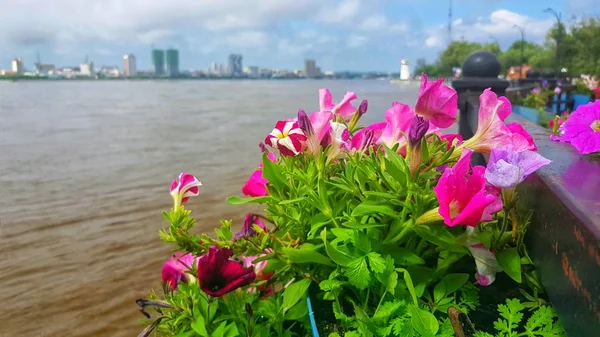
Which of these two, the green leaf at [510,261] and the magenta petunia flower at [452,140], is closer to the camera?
the green leaf at [510,261]

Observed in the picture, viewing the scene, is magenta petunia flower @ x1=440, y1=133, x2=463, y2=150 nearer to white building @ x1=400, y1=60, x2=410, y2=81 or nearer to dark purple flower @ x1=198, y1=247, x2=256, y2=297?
dark purple flower @ x1=198, y1=247, x2=256, y2=297

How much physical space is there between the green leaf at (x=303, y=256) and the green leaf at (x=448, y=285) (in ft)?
0.98

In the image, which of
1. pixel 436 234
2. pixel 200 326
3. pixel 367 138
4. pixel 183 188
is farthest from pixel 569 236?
pixel 183 188

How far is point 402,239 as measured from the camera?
4.86ft

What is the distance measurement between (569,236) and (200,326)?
0.98 m

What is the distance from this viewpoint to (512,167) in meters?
1.24

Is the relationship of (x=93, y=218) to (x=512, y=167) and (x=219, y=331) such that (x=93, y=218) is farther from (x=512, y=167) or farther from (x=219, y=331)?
(x=512, y=167)

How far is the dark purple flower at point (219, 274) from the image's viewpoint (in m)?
1.49

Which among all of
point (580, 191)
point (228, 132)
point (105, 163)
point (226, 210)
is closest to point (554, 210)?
point (580, 191)

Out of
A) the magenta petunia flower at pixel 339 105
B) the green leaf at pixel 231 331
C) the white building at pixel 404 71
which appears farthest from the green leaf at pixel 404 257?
the white building at pixel 404 71

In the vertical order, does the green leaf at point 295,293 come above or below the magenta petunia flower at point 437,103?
below

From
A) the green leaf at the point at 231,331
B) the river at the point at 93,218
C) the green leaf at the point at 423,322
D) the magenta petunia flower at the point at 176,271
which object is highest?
the green leaf at the point at 423,322

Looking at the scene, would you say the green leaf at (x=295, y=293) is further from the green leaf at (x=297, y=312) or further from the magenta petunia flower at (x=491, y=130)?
the magenta petunia flower at (x=491, y=130)

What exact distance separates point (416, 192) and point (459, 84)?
5.00 meters
